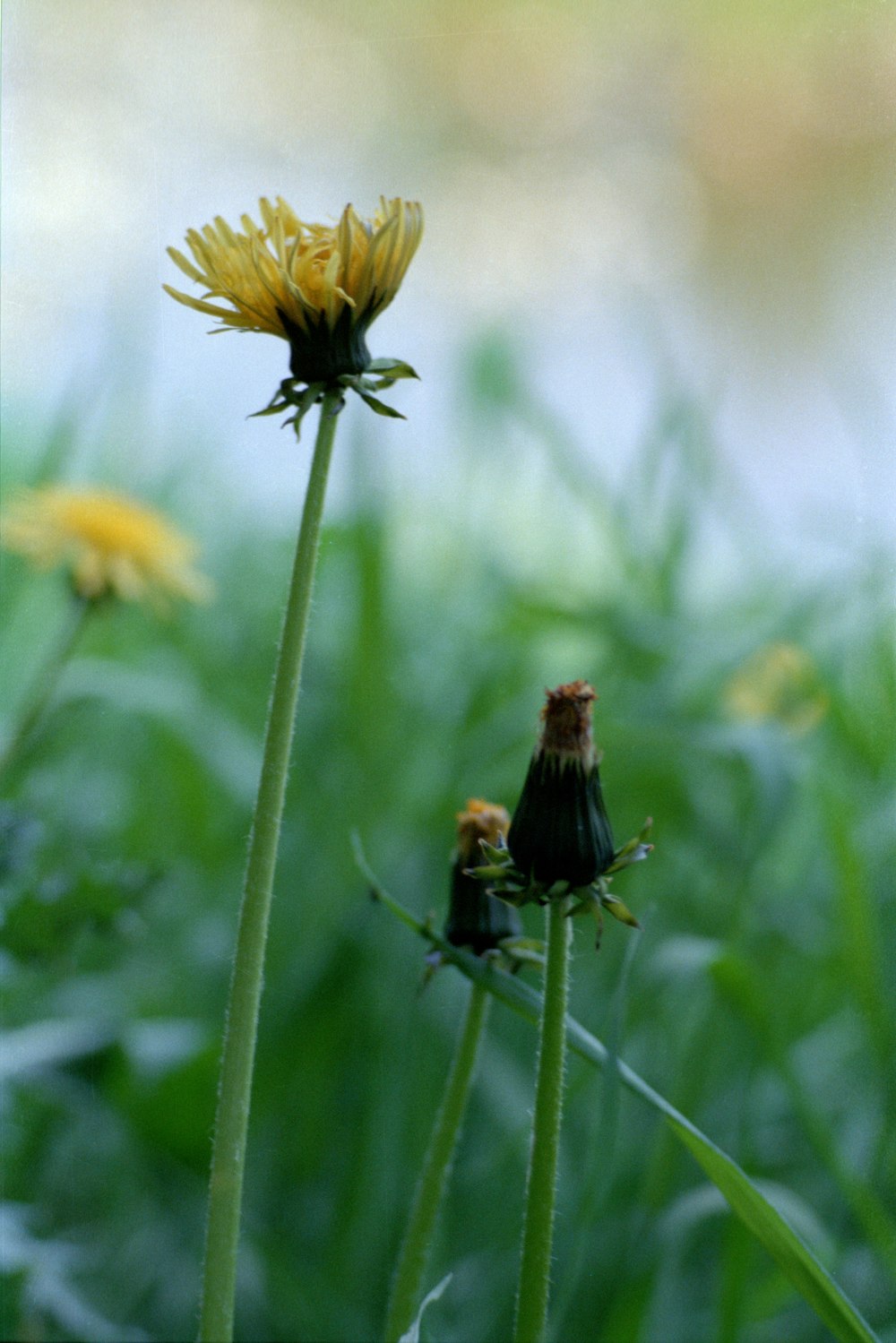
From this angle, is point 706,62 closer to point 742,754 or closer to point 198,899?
point 742,754

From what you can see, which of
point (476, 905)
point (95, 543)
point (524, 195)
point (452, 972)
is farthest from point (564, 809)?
point (524, 195)

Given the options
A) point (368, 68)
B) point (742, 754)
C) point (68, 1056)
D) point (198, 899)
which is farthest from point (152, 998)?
point (368, 68)

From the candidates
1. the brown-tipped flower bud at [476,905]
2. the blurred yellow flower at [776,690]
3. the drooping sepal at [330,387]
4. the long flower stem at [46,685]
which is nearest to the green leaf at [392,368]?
the drooping sepal at [330,387]

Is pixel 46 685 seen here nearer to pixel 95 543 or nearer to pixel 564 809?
pixel 95 543

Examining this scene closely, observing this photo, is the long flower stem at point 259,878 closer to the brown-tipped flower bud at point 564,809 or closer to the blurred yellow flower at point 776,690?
the brown-tipped flower bud at point 564,809

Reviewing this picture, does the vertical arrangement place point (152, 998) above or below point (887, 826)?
below

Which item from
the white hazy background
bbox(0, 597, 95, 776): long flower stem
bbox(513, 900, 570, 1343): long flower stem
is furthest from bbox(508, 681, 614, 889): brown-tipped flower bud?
bbox(0, 597, 95, 776): long flower stem
